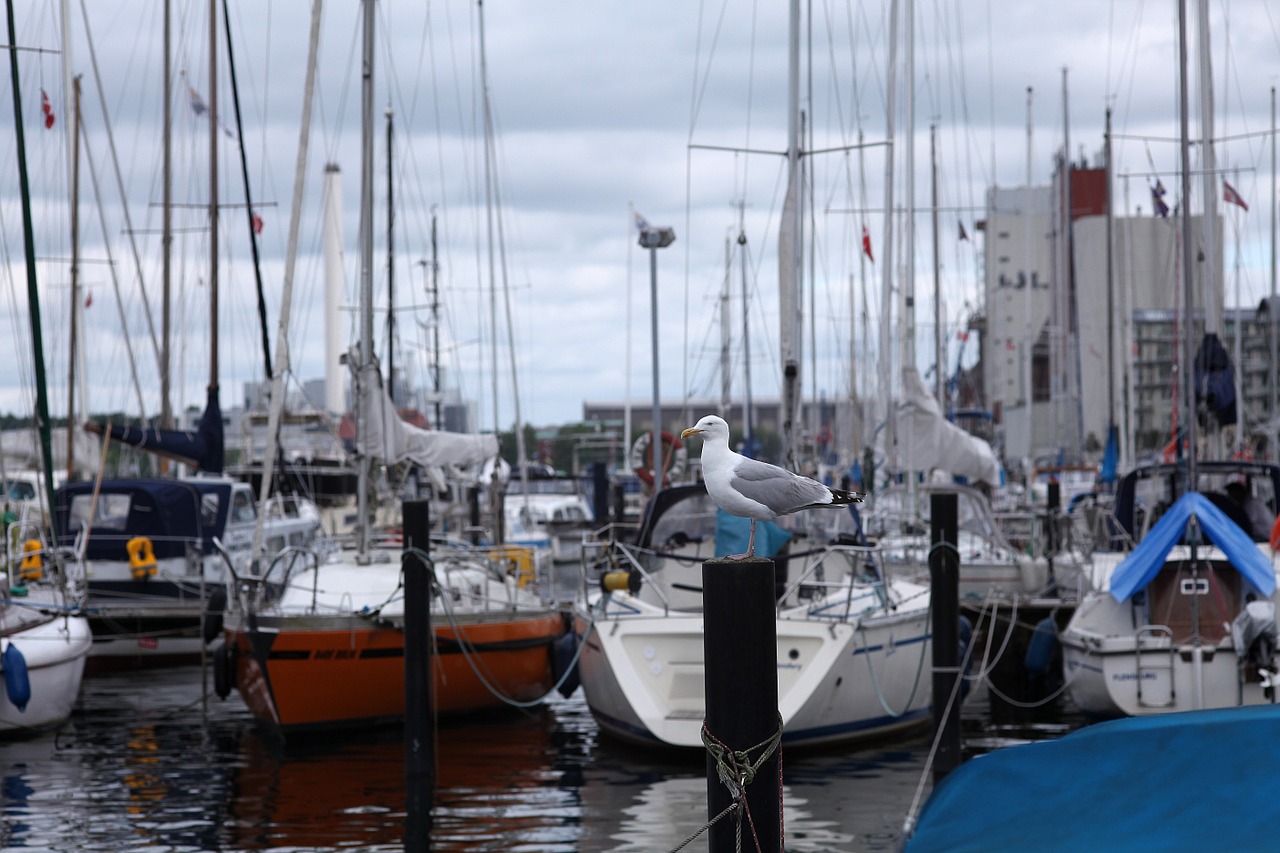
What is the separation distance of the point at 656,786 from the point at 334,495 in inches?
1003

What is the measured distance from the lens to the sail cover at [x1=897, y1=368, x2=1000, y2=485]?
21672 millimetres

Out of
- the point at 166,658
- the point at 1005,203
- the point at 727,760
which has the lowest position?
the point at 166,658

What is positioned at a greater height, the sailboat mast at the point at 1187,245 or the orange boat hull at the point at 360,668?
the sailboat mast at the point at 1187,245

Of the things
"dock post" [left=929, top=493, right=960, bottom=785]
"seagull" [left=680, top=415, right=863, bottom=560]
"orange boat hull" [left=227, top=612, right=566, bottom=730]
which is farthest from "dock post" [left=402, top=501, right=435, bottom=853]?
"seagull" [left=680, top=415, right=863, bottom=560]

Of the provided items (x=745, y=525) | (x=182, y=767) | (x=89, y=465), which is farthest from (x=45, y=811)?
(x=89, y=465)

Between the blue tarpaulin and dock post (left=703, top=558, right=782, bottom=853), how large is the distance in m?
7.91

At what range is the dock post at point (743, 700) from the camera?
635 cm

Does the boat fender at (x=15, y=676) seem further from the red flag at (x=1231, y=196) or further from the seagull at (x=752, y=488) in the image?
the red flag at (x=1231, y=196)

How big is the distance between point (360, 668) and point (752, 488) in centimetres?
838

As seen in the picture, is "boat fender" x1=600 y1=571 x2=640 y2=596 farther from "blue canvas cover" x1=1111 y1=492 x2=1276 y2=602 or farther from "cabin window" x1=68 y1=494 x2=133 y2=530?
"cabin window" x1=68 y1=494 x2=133 y2=530

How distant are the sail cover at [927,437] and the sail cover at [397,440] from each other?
6.07 metres

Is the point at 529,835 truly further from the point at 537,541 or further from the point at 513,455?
the point at 513,455

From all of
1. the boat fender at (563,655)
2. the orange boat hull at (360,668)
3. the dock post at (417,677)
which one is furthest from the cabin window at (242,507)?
the dock post at (417,677)

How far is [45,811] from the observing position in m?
13.1
